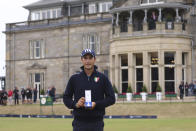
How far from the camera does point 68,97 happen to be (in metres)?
8.14

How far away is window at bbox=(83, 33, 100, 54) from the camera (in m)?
51.9

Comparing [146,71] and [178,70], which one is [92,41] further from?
[178,70]

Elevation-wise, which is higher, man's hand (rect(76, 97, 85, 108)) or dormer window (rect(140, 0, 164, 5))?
dormer window (rect(140, 0, 164, 5))

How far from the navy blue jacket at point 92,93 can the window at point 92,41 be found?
4374 centimetres

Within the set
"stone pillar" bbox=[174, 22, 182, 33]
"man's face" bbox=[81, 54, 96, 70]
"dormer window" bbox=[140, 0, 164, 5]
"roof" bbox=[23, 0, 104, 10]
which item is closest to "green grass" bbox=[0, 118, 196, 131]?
"man's face" bbox=[81, 54, 96, 70]

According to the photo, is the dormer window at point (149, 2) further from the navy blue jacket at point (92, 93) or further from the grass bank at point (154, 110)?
the navy blue jacket at point (92, 93)

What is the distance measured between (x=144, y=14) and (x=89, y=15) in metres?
8.12

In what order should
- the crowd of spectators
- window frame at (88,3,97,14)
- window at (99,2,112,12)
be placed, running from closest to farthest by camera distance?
the crowd of spectators
window at (99,2,112,12)
window frame at (88,3,97,14)

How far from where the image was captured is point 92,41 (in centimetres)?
5231

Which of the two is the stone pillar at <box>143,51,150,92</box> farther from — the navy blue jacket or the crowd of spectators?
the navy blue jacket

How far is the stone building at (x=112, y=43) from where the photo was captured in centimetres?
4472

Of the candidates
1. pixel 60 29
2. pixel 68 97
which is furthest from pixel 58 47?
pixel 68 97

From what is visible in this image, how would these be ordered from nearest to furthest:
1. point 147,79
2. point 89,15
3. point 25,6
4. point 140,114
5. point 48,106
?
point 140,114 < point 48,106 < point 147,79 < point 89,15 < point 25,6

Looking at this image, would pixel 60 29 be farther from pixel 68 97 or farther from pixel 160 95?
pixel 68 97
